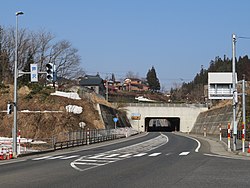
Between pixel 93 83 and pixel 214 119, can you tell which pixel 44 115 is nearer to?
pixel 214 119

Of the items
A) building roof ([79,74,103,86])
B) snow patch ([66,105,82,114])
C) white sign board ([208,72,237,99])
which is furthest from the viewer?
building roof ([79,74,103,86])

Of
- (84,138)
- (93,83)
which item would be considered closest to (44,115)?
(84,138)

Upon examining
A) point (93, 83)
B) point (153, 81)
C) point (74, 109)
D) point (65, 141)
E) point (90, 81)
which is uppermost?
point (153, 81)

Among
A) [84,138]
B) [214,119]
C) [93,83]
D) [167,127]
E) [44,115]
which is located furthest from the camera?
[93,83]

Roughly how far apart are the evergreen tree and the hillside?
400 feet

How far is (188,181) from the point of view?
13258 mm

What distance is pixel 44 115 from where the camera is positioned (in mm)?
58438

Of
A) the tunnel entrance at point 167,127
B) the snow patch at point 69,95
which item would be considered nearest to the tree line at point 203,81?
the tunnel entrance at point 167,127

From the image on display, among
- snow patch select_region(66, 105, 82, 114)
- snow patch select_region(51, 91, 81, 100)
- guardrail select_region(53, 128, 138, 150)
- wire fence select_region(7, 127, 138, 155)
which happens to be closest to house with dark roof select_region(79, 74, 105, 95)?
snow patch select_region(51, 91, 81, 100)

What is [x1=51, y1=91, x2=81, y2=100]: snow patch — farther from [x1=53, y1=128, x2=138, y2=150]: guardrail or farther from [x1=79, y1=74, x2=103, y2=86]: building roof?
[x1=79, y1=74, x2=103, y2=86]: building roof

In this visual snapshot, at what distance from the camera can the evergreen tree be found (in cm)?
19150

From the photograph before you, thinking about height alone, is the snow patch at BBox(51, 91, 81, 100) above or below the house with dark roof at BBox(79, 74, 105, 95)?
below

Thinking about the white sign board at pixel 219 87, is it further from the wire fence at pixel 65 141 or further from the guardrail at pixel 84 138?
the wire fence at pixel 65 141

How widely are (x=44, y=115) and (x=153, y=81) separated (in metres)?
136
